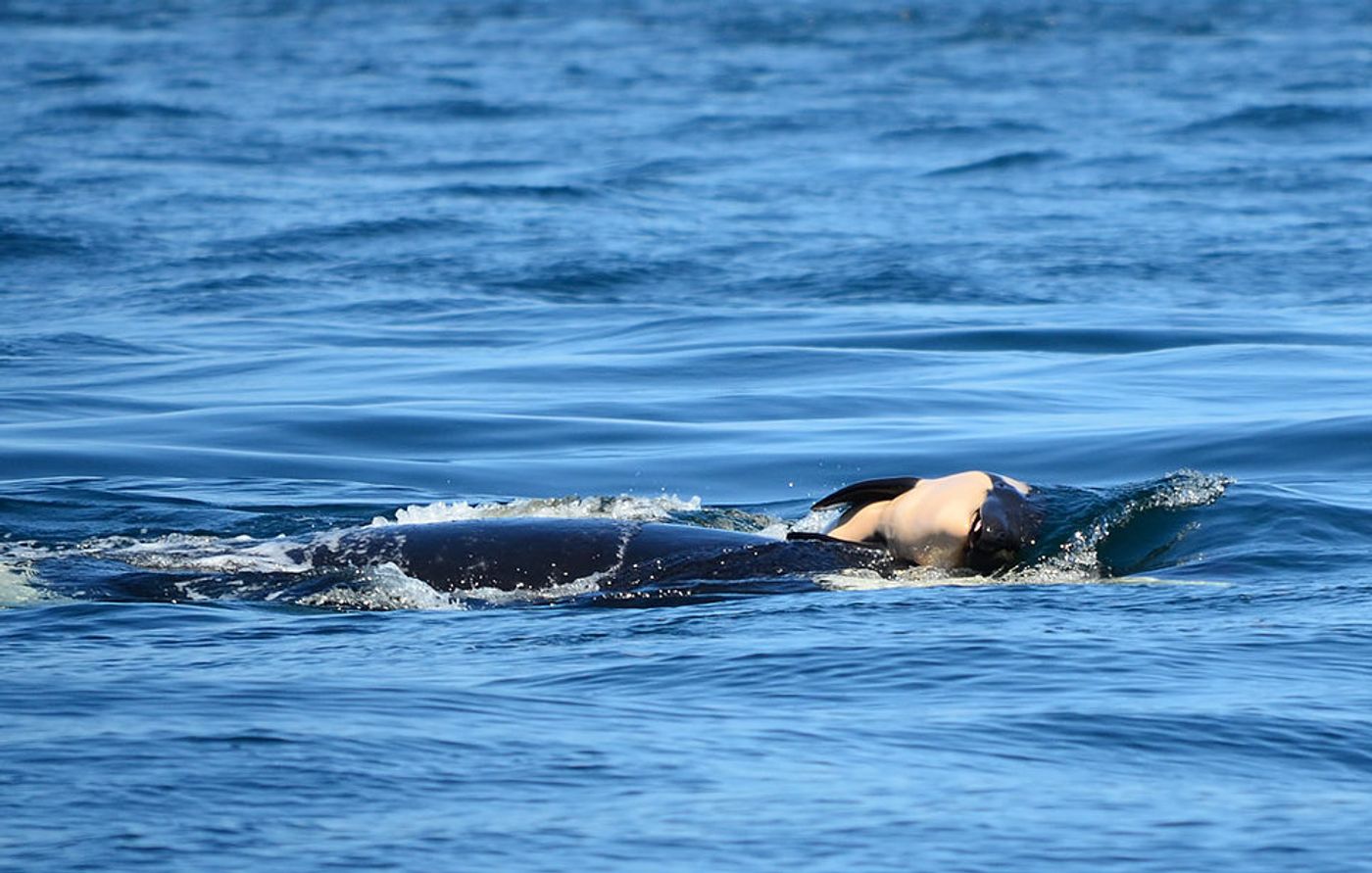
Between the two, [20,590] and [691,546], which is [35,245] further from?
[691,546]

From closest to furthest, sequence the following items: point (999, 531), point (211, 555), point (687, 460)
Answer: point (999, 531), point (211, 555), point (687, 460)

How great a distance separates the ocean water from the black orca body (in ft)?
0.51

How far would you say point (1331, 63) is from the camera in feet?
130

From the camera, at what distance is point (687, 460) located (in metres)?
13.1

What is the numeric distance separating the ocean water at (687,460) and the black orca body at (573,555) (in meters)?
0.16

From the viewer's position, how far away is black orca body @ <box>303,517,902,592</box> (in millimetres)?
8742

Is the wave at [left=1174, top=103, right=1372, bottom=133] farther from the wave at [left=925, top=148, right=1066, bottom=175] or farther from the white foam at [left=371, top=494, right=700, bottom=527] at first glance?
the white foam at [left=371, top=494, right=700, bottom=527]

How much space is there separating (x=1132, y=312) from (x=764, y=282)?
11.8ft

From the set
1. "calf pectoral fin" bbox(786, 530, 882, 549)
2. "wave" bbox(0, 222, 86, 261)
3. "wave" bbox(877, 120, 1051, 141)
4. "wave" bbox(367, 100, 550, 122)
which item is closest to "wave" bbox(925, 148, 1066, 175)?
"wave" bbox(877, 120, 1051, 141)

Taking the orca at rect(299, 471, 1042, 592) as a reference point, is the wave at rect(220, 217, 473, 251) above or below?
above

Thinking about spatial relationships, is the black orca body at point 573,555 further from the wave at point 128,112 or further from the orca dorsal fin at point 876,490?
the wave at point 128,112

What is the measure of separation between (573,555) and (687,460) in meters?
4.29

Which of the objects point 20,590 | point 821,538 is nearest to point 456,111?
point 821,538

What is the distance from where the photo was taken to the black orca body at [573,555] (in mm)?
8742
